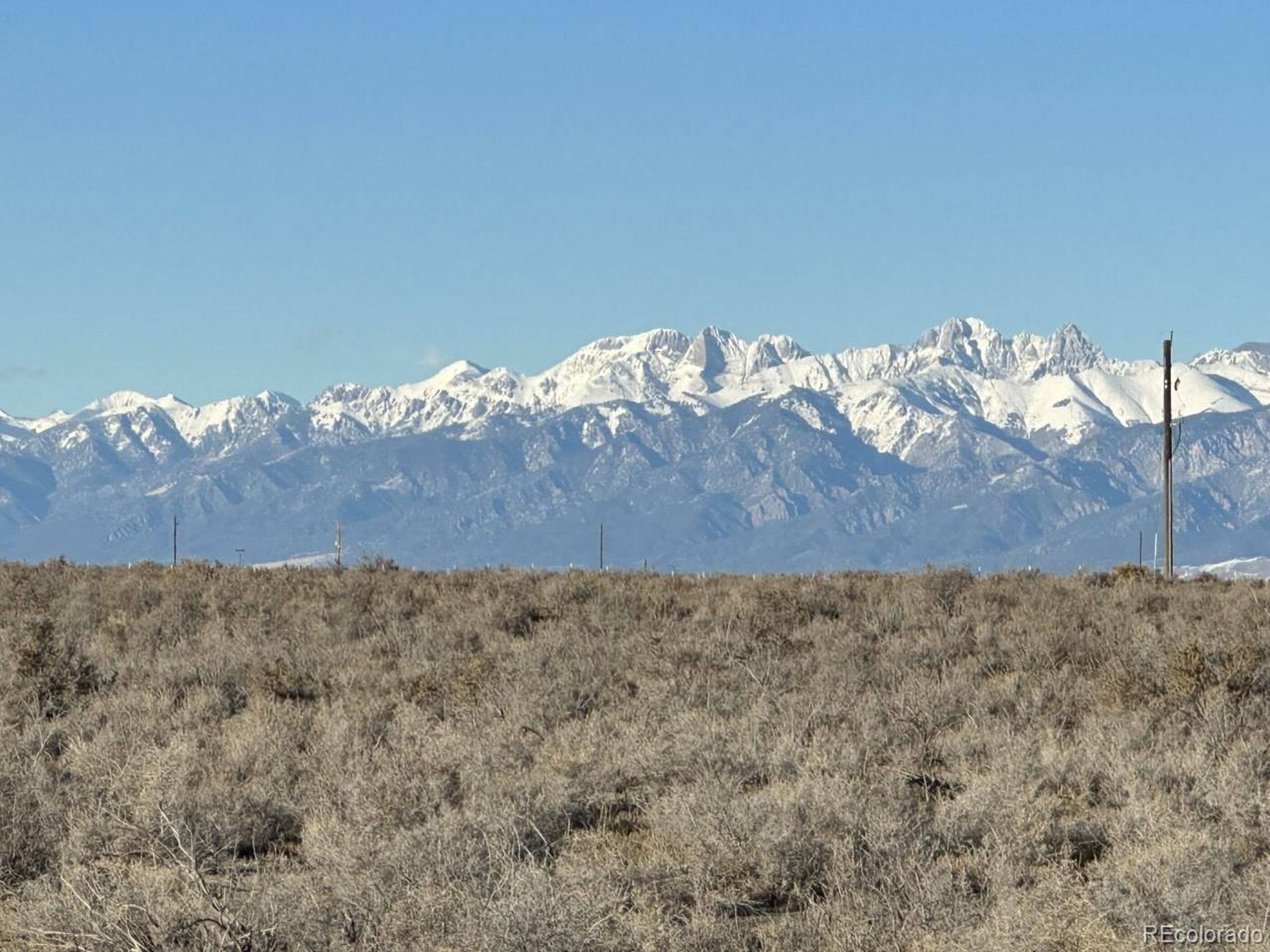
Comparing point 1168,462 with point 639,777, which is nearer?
point 639,777

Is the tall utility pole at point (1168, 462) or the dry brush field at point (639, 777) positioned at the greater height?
the tall utility pole at point (1168, 462)

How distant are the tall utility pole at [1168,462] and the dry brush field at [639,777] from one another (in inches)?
646

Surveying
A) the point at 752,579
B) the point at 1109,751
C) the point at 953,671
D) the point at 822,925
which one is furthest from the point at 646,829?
the point at 752,579

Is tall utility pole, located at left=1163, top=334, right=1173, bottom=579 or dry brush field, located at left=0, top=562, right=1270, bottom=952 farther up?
tall utility pole, located at left=1163, top=334, right=1173, bottom=579

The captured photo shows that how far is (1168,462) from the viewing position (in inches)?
1463

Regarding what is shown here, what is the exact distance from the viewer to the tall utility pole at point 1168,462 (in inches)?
1410

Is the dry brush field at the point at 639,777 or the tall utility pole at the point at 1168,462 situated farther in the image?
the tall utility pole at the point at 1168,462

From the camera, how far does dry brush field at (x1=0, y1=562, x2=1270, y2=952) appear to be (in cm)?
809

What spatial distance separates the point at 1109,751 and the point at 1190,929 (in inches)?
159

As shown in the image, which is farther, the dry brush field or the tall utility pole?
the tall utility pole

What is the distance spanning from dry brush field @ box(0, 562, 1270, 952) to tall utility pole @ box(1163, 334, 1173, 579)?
16.4m

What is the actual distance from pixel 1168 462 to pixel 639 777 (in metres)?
28.7

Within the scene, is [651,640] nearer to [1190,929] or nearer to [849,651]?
[849,651]

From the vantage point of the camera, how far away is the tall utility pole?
35812 millimetres
